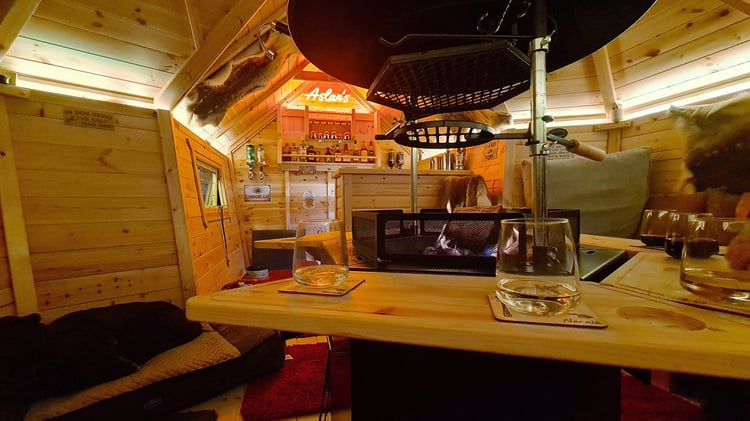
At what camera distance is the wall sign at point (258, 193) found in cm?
525

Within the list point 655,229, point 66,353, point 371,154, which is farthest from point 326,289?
point 371,154

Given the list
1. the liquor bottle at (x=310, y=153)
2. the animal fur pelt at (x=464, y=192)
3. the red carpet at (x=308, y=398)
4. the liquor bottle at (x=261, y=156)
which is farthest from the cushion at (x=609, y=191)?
the liquor bottle at (x=261, y=156)

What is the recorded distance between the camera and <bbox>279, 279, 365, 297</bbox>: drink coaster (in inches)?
19.2

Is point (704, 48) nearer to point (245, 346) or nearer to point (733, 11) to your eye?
point (733, 11)

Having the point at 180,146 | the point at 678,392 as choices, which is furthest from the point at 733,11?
the point at 180,146

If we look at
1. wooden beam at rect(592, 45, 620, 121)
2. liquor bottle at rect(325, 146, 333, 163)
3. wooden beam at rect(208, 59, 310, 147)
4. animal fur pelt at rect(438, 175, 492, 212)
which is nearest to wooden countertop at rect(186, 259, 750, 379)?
animal fur pelt at rect(438, 175, 492, 212)

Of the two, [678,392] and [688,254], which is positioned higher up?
[688,254]

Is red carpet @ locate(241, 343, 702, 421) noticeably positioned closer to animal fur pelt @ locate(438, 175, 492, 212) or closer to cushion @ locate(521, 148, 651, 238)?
cushion @ locate(521, 148, 651, 238)

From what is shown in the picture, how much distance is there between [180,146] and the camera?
2770 mm

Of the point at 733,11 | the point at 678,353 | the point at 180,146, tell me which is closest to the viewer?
the point at 678,353

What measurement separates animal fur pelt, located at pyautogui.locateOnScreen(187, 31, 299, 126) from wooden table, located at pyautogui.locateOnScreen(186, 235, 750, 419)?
3.05 meters

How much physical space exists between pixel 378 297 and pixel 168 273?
2.62 metres

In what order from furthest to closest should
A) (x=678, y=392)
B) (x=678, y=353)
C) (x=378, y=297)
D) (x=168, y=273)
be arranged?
(x=168, y=273) < (x=678, y=392) < (x=378, y=297) < (x=678, y=353)

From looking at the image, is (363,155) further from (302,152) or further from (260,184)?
(260,184)
